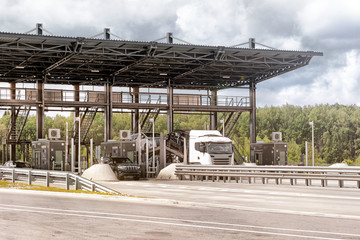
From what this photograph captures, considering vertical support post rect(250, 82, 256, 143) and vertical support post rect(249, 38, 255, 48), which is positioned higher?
vertical support post rect(249, 38, 255, 48)

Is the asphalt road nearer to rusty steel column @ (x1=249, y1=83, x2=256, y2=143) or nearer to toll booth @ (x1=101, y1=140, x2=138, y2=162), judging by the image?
toll booth @ (x1=101, y1=140, x2=138, y2=162)

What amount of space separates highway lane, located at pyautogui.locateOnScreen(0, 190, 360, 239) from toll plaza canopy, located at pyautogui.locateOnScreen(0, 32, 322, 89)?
2959cm

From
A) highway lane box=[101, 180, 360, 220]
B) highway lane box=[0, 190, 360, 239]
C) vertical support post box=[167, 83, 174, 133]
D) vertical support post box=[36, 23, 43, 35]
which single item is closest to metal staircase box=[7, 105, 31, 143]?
vertical support post box=[167, 83, 174, 133]

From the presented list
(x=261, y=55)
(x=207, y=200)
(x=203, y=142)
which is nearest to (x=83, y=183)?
(x=207, y=200)

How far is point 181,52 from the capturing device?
49.5m

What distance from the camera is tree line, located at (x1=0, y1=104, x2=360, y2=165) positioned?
5320 inches

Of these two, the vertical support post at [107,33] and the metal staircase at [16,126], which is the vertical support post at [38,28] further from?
the metal staircase at [16,126]

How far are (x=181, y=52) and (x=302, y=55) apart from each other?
11.1 metres

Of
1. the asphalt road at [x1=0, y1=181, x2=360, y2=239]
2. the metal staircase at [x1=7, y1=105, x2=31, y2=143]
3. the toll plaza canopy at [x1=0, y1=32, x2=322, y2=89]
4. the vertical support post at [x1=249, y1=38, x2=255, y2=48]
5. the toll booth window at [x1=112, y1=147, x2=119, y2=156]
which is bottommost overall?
the asphalt road at [x1=0, y1=181, x2=360, y2=239]

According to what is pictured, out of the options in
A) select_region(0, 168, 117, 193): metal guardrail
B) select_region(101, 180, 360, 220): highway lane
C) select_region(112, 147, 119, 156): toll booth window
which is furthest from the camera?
select_region(112, 147, 119, 156): toll booth window

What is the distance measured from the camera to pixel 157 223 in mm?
12227

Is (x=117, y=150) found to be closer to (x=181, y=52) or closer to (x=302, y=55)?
(x=181, y=52)

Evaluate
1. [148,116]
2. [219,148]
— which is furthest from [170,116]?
[219,148]

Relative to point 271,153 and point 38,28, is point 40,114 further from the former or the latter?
point 271,153
